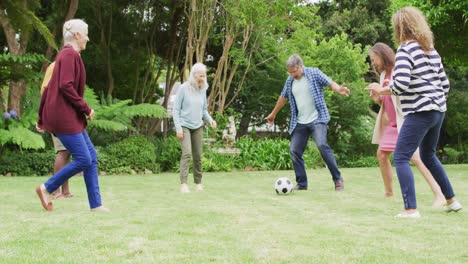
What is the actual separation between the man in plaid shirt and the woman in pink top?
0.99 m

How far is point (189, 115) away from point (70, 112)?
255cm

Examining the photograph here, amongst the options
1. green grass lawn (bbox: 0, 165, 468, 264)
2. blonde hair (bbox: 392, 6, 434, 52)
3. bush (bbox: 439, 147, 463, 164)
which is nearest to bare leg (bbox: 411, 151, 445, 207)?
green grass lawn (bbox: 0, 165, 468, 264)

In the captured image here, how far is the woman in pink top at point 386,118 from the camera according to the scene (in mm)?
6125

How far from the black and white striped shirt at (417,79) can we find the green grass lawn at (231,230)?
91 cm

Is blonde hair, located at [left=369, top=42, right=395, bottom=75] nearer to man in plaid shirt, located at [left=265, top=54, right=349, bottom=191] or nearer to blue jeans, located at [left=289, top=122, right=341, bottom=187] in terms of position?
man in plaid shirt, located at [left=265, top=54, right=349, bottom=191]

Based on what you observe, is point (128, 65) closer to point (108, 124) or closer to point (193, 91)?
point (108, 124)

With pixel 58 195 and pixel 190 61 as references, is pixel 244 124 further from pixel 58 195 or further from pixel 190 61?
pixel 58 195

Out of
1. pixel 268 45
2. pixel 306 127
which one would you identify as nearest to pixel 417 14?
pixel 306 127

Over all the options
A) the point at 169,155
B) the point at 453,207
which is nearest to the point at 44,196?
the point at 453,207

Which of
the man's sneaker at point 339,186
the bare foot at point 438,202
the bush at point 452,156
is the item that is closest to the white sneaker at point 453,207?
the bare foot at point 438,202

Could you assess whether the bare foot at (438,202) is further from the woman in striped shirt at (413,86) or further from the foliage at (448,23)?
the foliage at (448,23)

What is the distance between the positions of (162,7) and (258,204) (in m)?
11.1

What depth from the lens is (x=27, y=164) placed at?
11094mm

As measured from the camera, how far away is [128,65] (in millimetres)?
16844
